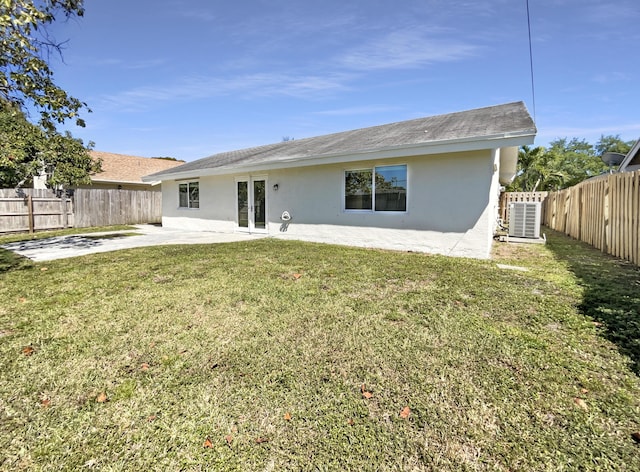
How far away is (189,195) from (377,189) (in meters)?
10.0

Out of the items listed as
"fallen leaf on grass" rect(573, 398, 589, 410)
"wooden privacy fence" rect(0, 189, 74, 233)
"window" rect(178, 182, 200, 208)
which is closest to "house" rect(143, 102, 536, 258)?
"window" rect(178, 182, 200, 208)

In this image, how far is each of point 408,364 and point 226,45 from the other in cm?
1323

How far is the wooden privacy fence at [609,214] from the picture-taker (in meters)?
6.62

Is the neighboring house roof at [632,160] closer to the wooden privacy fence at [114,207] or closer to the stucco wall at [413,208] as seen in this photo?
the stucco wall at [413,208]

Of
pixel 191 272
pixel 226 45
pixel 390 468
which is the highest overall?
pixel 226 45

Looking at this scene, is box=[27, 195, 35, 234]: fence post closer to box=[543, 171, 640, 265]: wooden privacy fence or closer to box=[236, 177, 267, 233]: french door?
box=[236, 177, 267, 233]: french door

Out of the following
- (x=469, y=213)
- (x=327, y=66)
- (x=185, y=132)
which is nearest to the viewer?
(x=469, y=213)

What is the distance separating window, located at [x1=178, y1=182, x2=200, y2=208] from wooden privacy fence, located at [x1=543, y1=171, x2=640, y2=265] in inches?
572

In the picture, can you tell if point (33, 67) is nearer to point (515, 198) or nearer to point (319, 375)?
point (319, 375)

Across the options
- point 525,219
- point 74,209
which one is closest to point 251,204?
point 525,219

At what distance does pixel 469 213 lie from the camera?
759 cm

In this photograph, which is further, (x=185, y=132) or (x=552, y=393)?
(x=185, y=132)

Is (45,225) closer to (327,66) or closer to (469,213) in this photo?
(327,66)

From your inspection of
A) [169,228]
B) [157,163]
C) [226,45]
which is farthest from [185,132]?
[226,45]
